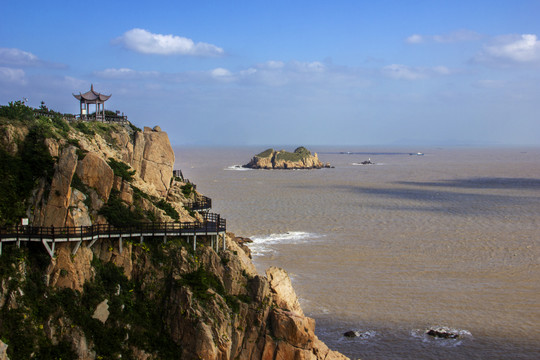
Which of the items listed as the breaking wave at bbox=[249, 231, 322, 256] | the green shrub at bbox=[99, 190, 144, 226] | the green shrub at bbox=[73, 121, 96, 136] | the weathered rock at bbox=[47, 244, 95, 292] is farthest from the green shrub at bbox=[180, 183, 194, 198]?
the weathered rock at bbox=[47, 244, 95, 292]

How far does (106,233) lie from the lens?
1081 inches

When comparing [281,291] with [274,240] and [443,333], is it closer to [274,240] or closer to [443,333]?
[443,333]

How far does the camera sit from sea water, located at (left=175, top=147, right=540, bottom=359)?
35.9 meters

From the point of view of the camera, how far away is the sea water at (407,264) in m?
35.9

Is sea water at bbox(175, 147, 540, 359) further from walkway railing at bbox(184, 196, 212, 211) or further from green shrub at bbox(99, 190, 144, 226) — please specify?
green shrub at bbox(99, 190, 144, 226)

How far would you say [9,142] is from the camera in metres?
29.0

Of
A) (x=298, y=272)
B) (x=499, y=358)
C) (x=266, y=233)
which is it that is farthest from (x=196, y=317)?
(x=266, y=233)

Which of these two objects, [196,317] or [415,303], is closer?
[196,317]

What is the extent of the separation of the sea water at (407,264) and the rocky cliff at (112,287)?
8.06 m

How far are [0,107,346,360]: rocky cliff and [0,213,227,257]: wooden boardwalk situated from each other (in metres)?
0.40

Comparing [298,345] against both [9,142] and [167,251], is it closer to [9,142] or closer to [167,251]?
[167,251]

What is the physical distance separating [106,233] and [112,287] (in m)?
2.52

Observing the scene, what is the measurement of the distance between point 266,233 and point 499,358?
34.6m

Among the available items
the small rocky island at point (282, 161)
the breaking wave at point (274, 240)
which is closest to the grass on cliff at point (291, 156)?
the small rocky island at point (282, 161)
